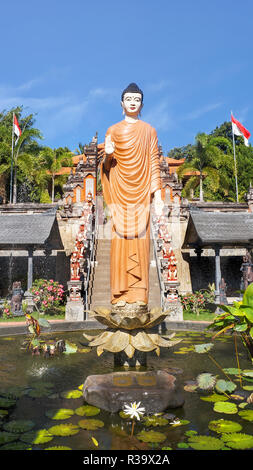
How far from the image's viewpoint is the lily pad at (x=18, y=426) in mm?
3067

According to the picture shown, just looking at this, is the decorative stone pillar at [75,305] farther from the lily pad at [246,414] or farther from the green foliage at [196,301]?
the lily pad at [246,414]

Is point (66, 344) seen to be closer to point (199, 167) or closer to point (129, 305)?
point (129, 305)

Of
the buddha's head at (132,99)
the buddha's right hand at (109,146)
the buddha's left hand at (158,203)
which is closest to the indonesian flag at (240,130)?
the buddha's head at (132,99)

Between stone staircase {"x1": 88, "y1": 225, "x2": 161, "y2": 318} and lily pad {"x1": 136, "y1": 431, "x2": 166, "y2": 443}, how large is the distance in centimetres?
821

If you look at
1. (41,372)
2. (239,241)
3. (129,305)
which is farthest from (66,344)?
(239,241)

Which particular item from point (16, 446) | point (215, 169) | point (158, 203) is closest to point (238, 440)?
point (16, 446)

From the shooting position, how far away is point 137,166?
5.07 metres

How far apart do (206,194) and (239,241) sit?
→ 71.5ft

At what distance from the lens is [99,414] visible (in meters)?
3.51

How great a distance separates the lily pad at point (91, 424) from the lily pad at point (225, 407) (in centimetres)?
121

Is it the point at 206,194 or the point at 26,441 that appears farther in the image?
the point at 206,194

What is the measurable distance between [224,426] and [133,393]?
37.0 inches

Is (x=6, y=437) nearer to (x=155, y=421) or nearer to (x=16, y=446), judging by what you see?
(x=16, y=446)

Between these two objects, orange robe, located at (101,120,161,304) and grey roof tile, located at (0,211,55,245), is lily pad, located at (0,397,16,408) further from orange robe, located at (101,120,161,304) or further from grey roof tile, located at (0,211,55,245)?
grey roof tile, located at (0,211,55,245)
